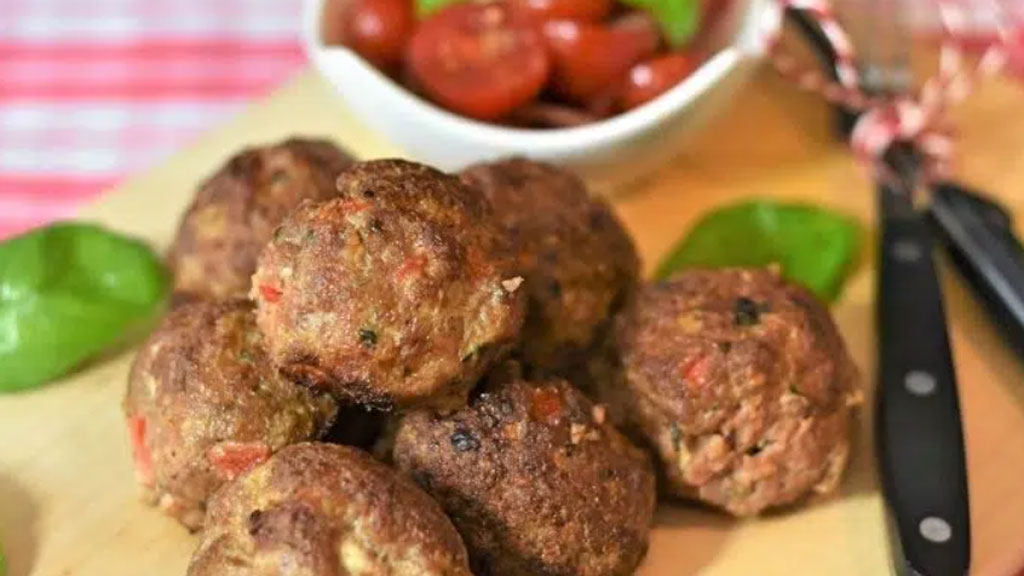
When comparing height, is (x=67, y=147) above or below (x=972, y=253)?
below

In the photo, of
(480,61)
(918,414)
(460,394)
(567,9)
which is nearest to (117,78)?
(480,61)

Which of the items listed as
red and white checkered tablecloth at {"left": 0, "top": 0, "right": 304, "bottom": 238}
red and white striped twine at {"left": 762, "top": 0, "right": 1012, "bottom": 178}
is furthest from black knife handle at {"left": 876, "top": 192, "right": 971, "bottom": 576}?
red and white checkered tablecloth at {"left": 0, "top": 0, "right": 304, "bottom": 238}

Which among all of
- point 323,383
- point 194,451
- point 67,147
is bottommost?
point 67,147

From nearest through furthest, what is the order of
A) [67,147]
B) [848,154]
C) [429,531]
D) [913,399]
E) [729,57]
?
[429,531] → [913,399] → [729,57] → [848,154] → [67,147]

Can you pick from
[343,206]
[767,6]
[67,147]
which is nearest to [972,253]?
[767,6]

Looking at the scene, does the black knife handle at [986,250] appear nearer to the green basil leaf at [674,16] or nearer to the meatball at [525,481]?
the green basil leaf at [674,16]

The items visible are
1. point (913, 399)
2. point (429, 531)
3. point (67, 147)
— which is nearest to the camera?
point (429, 531)

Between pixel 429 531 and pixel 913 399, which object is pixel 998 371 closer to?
pixel 913 399
